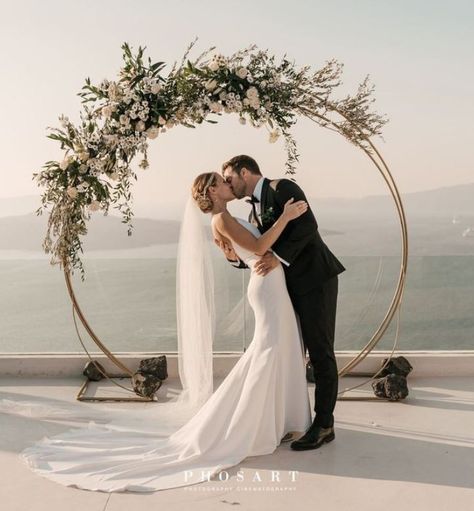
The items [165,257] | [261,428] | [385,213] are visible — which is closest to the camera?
[261,428]

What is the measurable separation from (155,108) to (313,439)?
82.8 inches

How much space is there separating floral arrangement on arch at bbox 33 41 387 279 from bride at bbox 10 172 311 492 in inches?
22.6

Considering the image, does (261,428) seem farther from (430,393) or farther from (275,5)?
(275,5)

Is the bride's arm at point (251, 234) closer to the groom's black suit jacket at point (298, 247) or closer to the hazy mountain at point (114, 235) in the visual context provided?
the groom's black suit jacket at point (298, 247)

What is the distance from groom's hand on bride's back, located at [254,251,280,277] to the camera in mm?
3824

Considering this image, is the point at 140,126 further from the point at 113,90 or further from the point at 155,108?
the point at 113,90

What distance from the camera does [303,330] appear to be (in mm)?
3895

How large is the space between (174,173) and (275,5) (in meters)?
2.24

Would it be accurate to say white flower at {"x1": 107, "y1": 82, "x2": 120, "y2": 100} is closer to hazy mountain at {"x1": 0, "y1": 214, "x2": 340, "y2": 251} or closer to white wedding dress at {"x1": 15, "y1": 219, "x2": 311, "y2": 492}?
white wedding dress at {"x1": 15, "y1": 219, "x2": 311, "y2": 492}

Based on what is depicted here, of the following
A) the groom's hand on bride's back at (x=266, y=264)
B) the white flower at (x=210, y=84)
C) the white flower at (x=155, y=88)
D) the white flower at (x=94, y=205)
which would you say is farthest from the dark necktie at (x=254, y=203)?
the white flower at (x=94, y=205)

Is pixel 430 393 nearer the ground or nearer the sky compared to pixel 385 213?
nearer the ground

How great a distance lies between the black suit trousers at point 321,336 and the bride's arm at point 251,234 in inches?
14.6

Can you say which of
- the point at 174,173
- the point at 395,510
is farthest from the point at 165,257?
the point at 395,510

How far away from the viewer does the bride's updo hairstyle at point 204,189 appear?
149 inches
